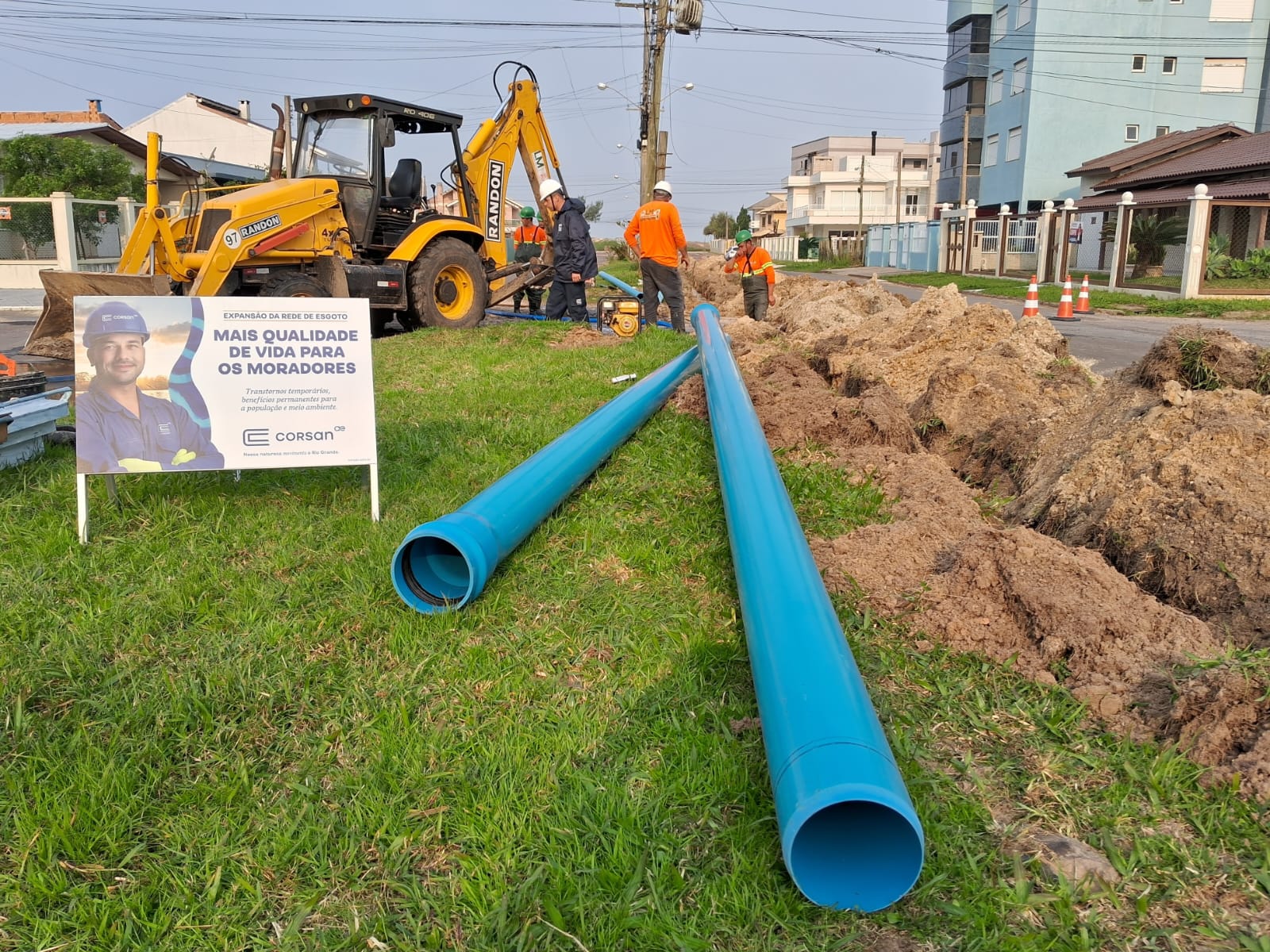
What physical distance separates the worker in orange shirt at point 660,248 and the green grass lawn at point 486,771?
8995 millimetres

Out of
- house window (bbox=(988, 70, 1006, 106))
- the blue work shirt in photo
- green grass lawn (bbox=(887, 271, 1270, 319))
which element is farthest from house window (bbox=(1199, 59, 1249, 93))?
the blue work shirt in photo

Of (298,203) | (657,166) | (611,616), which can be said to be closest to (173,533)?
(611,616)

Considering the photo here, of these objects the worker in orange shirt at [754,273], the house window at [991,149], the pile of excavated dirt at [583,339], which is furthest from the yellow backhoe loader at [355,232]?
the house window at [991,149]

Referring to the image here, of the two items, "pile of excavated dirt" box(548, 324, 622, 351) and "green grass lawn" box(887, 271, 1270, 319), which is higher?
"green grass lawn" box(887, 271, 1270, 319)

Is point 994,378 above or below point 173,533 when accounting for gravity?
above

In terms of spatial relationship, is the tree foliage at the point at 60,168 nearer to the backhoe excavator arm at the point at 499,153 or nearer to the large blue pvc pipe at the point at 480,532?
the backhoe excavator arm at the point at 499,153

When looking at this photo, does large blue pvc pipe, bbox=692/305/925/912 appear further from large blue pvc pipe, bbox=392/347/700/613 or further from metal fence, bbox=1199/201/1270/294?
metal fence, bbox=1199/201/1270/294

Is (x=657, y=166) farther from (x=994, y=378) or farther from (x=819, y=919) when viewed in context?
(x=819, y=919)

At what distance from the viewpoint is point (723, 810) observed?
254 cm

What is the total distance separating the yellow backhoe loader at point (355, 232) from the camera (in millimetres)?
10375

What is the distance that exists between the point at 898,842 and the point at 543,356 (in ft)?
28.6

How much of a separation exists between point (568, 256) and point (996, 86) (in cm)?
4426

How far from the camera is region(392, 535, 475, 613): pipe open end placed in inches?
145

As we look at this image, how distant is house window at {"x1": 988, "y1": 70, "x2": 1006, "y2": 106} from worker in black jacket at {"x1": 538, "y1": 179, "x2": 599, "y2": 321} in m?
41.7
